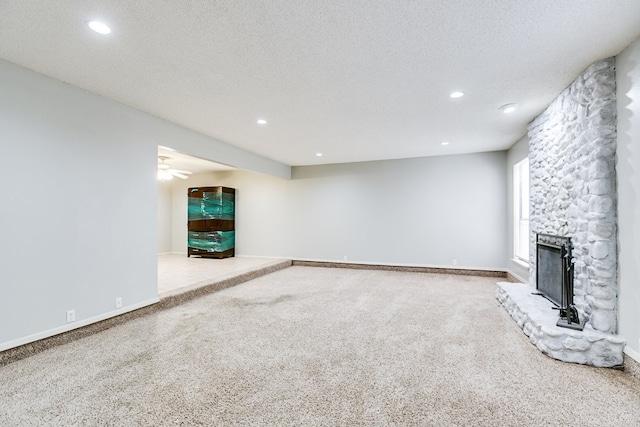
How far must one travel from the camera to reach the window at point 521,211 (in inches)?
203

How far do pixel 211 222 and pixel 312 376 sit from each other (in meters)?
6.17

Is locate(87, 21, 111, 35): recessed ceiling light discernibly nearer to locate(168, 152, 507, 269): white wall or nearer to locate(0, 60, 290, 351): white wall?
locate(0, 60, 290, 351): white wall

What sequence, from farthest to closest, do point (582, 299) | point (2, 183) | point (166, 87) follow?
point (166, 87), point (582, 299), point (2, 183)

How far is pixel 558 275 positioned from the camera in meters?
3.20

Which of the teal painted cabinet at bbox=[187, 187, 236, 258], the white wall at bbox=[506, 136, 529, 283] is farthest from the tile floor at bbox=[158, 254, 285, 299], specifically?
the white wall at bbox=[506, 136, 529, 283]

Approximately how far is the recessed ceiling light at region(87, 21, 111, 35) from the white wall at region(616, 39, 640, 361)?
387cm

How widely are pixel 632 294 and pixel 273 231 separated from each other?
6.59 m

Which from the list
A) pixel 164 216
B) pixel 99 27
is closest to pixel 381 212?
pixel 99 27

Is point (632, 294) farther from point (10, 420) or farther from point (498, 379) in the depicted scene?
point (10, 420)

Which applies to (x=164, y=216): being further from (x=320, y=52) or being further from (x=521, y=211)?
(x=521, y=211)

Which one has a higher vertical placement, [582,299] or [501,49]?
[501,49]

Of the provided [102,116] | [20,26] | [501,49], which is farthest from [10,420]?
[501,49]

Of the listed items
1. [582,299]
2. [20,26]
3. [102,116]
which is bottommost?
[582,299]

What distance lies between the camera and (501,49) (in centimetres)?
237
